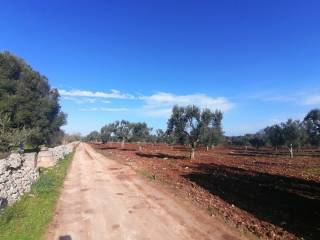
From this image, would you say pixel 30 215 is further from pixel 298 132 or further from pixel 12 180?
pixel 298 132

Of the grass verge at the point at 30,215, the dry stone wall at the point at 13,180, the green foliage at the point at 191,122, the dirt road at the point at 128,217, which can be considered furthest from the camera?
the green foliage at the point at 191,122

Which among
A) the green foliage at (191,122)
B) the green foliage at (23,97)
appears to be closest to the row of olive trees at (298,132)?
the green foliage at (191,122)

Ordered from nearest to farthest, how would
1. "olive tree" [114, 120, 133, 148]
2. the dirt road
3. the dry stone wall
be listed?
the dirt road → the dry stone wall → "olive tree" [114, 120, 133, 148]

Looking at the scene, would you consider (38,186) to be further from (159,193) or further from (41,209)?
(159,193)

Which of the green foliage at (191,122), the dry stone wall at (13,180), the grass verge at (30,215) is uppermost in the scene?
the green foliage at (191,122)

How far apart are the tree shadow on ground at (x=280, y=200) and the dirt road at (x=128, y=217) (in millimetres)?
2689

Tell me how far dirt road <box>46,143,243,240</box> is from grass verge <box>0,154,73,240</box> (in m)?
0.44

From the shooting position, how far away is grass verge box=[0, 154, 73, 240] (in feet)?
38.4

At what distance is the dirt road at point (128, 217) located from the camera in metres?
11.6

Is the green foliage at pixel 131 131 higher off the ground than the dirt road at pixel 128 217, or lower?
higher

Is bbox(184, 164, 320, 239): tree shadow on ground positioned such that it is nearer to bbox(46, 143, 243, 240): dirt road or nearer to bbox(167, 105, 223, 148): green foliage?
bbox(46, 143, 243, 240): dirt road

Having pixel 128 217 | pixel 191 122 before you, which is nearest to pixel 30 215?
pixel 128 217

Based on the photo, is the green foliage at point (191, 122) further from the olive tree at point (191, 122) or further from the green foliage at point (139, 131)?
the green foliage at point (139, 131)

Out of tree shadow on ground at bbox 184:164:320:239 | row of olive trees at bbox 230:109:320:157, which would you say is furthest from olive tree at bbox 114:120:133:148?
tree shadow on ground at bbox 184:164:320:239
